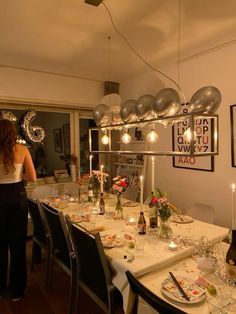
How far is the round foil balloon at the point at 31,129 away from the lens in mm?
3951

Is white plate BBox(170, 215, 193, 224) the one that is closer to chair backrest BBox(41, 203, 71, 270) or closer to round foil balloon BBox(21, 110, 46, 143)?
chair backrest BBox(41, 203, 71, 270)

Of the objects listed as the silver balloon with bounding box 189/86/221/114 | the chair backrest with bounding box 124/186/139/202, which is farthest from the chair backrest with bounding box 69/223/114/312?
the chair backrest with bounding box 124/186/139/202

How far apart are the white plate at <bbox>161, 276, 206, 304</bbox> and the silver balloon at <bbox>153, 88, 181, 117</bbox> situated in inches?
45.0

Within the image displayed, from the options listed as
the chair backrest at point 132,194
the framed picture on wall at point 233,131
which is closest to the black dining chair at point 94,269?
the chair backrest at point 132,194

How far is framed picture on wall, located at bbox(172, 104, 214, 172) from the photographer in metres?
3.18

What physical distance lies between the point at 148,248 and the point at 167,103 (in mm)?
1050

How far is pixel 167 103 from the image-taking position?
186 centimetres

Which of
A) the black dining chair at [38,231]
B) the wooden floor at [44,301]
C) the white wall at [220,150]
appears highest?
the white wall at [220,150]

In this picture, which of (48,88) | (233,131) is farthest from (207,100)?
(48,88)

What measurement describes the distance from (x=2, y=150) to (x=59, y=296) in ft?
4.81

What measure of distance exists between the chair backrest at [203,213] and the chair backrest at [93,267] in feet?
4.36

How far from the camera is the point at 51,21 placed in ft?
7.70

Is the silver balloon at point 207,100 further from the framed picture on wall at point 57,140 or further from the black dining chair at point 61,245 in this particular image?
the framed picture on wall at point 57,140

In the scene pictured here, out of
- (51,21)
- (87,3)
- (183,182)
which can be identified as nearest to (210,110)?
(87,3)
